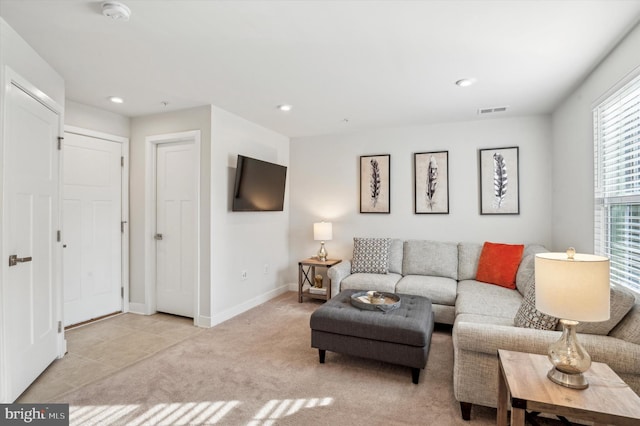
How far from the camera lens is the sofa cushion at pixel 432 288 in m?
3.46

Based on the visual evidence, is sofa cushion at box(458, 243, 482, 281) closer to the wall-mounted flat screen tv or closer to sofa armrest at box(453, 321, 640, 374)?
sofa armrest at box(453, 321, 640, 374)

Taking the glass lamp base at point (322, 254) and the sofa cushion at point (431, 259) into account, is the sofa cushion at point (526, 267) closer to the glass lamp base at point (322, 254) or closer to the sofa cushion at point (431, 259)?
the sofa cushion at point (431, 259)

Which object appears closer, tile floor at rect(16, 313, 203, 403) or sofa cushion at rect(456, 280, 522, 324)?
tile floor at rect(16, 313, 203, 403)

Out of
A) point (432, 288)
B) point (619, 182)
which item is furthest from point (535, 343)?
point (432, 288)

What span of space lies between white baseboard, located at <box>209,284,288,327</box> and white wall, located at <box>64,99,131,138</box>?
2526 mm

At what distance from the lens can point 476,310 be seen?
277 cm

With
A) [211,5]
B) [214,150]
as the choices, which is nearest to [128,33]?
[211,5]

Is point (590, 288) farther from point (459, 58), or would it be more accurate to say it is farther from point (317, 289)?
point (317, 289)

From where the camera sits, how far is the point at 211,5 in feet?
6.03

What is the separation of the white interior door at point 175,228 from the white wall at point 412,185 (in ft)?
5.99

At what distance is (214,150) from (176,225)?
42.0 inches

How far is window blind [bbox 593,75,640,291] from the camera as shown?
218cm

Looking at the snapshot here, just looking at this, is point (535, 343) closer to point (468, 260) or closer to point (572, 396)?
point (572, 396)

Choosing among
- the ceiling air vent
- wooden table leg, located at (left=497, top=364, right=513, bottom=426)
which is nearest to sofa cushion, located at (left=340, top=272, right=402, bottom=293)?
wooden table leg, located at (left=497, top=364, right=513, bottom=426)
